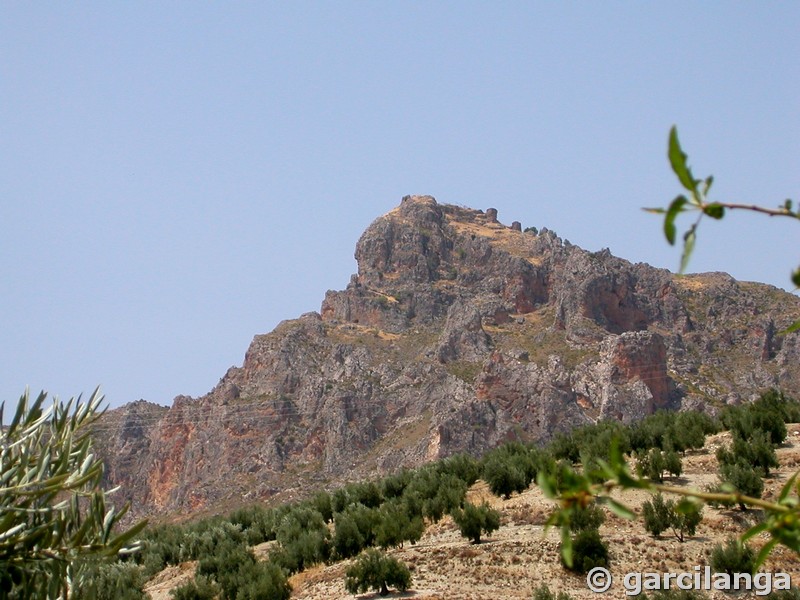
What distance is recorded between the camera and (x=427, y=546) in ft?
59.6

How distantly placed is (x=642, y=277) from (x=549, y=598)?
102 m

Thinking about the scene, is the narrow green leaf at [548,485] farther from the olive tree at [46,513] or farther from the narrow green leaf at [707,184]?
the olive tree at [46,513]

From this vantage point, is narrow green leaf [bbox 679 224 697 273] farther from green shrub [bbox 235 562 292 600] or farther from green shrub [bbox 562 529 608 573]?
green shrub [bbox 235 562 292 600]

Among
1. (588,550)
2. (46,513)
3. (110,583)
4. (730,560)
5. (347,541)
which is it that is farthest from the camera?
(347,541)

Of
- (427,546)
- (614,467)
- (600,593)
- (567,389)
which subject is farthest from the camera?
(567,389)

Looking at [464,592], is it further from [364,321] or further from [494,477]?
[364,321]

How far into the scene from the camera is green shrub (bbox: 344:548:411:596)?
52.0 ft

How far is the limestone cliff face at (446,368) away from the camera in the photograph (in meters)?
86.8

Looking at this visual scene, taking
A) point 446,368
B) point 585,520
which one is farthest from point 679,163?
point 446,368

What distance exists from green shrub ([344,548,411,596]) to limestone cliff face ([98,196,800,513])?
63.1m

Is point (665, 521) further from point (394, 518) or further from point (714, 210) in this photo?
point (714, 210)

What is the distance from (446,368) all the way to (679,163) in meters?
90.2

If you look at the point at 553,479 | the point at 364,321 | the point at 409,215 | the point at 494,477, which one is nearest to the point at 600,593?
A: the point at 494,477

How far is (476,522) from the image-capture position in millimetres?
17969
